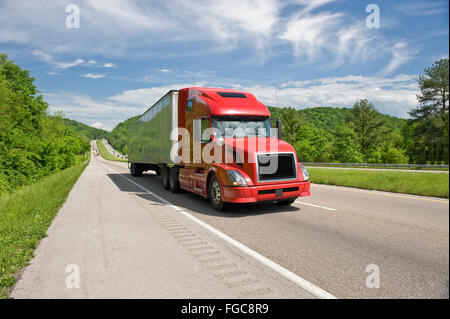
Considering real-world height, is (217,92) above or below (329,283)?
above

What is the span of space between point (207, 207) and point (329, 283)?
17.9 feet

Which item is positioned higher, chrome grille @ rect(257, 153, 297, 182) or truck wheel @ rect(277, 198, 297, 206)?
chrome grille @ rect(257, 153, 297, 182)

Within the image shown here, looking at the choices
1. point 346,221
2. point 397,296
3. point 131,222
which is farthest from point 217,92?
point 397,296

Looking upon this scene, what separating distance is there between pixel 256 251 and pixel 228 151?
3.38 meters

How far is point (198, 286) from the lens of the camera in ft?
10.9

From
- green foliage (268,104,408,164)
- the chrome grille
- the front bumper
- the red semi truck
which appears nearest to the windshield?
the red semi truck

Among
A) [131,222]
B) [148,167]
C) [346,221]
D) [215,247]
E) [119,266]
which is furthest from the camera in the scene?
[148,167]

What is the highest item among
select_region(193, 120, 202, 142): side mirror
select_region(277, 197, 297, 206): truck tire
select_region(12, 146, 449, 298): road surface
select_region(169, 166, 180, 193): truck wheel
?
select_region(193, 120, 202, 142): side mirror

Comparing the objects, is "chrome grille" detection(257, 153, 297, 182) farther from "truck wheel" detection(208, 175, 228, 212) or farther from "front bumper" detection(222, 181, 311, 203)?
"truck wheel" detection(208, 175, 228, 212)

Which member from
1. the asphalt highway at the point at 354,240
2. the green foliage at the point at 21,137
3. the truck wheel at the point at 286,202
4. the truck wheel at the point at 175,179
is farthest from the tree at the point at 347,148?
the truck wheel at the point at 286,202

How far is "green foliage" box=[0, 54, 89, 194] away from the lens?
25514 millimetres

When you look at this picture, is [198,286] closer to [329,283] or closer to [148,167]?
[329,283]

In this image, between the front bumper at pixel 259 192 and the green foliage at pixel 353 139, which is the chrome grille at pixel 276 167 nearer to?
the front bumper at pixel 259 192

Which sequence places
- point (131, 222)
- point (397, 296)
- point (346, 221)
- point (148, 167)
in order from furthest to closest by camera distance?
point (148, 167)
point (131, 222)
point (346, 221)
point (397, 296)
